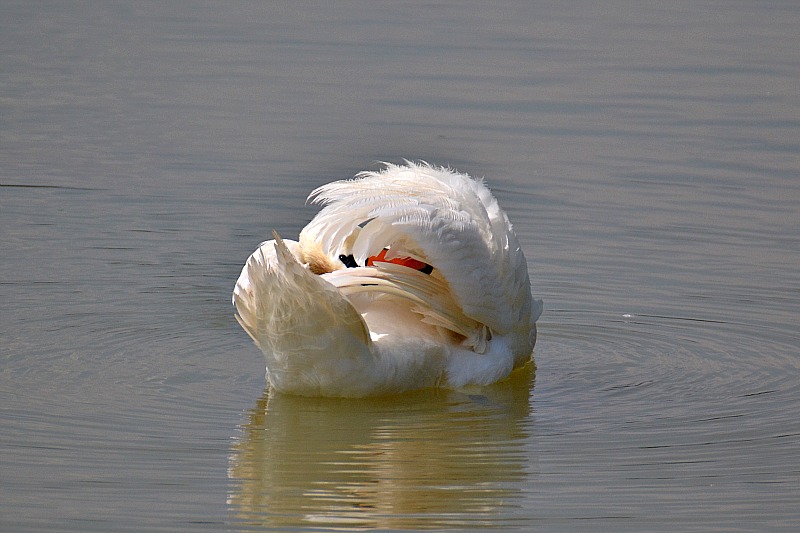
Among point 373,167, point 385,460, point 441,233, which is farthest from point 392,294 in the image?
point 373,167

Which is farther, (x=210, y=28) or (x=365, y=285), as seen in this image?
(x=210, y=28)

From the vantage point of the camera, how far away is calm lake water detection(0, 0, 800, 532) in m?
6.01

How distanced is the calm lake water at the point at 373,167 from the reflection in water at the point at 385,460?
0.05ft

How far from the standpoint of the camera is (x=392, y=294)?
7238 mm

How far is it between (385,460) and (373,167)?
545cm

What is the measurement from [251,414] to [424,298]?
0.97 meters

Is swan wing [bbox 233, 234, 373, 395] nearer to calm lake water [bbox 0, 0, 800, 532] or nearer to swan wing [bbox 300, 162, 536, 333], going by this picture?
calm lake water [bbox 0, 0, 800, 532]

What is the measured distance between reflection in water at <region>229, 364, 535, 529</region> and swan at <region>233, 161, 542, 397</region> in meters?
0.12

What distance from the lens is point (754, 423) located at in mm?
6922

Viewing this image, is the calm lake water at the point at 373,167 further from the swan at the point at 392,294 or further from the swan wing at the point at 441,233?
the swan wing at the point at 441,233

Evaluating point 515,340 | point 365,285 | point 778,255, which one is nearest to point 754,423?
point 515,340

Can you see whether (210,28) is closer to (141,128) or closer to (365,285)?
(141,128)

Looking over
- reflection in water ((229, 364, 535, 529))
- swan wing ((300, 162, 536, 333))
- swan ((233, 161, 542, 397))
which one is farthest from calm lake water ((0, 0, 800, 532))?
swan wing ((300, 162, 536, 333))

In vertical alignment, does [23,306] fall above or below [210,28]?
below
